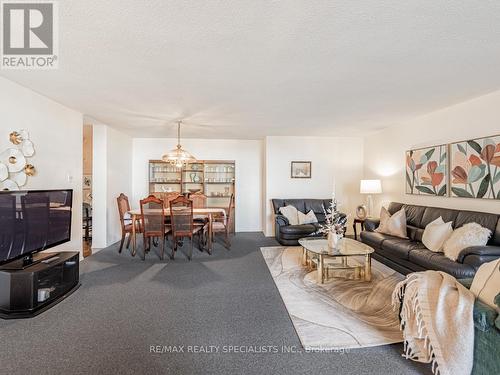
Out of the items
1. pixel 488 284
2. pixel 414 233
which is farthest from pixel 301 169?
pixel 488 284

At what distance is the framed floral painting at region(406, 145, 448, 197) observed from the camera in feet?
12.5

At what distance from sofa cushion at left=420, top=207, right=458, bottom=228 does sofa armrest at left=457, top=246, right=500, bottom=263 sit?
87cm

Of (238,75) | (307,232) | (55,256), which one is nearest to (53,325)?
(55,256)

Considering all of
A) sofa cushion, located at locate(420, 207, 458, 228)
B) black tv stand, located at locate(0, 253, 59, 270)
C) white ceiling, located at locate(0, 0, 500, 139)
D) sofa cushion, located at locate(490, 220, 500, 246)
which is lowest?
black tv stand, located at locate(0, 253, 59, 270)

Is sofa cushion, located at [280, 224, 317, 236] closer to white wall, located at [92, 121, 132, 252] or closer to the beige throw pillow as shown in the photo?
the beige throw pillow

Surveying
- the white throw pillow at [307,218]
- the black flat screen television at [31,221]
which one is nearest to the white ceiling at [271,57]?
the black flat screen television at [31,221]

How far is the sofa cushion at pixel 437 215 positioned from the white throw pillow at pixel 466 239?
545mm

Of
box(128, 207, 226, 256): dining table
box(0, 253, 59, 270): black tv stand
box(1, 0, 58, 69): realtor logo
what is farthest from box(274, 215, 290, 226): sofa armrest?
box(1, 0, 58, 69): realtor logo

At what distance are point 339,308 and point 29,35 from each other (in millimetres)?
3645

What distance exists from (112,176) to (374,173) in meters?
5.79

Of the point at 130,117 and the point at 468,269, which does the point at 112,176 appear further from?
the point at 468,269

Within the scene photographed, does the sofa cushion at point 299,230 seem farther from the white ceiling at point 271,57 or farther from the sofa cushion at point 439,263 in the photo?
the white ceiling at point 271,57

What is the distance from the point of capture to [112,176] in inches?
203

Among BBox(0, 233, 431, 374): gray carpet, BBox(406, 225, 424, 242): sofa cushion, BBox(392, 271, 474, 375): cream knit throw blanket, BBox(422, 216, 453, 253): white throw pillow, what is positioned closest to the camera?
BBox(392, 271, 474, 375): cream knit throw blanket
